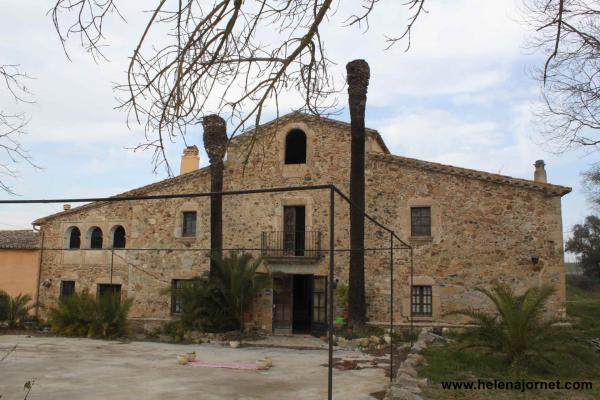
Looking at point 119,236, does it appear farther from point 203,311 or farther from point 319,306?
point 319,306

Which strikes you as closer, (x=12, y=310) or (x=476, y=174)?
(x=476, y=174)

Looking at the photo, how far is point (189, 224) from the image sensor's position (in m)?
19.4

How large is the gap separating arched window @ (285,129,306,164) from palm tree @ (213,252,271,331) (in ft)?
12.9

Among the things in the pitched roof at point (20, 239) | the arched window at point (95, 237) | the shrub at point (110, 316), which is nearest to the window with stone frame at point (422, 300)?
the shrub at point (110, 316)

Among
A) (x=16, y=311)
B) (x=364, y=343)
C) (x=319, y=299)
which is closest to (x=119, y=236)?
(x=16, y=311)

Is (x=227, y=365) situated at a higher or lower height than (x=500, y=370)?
lower

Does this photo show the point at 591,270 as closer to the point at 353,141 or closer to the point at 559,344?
the point at 353,141

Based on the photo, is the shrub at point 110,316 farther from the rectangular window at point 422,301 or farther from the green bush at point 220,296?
the rectangular window at point 422,301

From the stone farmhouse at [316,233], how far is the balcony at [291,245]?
0.04 m

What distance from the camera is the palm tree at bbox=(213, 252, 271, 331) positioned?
16094 mm

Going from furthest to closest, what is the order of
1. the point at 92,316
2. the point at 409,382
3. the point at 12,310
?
the point at 12,310
the point at 92,316
the point at 409,382

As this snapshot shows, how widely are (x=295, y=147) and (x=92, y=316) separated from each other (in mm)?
8486

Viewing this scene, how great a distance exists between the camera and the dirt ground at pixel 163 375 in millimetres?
7789

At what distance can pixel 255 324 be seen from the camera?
1770 cm
